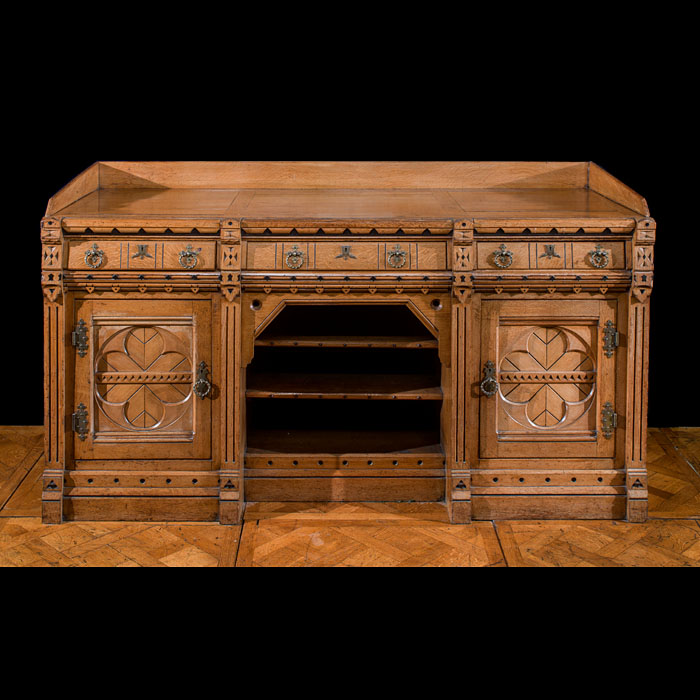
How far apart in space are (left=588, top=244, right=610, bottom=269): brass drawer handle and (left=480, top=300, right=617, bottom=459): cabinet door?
0.60 ft

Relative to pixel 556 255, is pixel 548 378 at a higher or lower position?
lower

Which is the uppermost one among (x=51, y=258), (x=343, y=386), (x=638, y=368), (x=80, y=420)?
(x=51, y=258)

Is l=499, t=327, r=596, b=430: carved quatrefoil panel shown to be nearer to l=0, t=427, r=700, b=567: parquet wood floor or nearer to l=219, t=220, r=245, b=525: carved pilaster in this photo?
l=0, t=427, r=700, b=567: parquet wood floor

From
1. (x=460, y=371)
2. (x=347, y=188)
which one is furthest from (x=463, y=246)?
(x=347, y=188)

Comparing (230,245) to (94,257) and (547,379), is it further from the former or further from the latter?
(547,379)

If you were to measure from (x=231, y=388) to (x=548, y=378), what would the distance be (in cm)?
146

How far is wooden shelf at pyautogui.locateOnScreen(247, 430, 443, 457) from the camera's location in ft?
14.4

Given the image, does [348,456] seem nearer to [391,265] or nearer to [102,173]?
[391,265]

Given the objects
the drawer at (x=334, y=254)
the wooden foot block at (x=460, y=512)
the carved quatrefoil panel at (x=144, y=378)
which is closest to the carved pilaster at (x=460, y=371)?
the wooden foot block at (x=460, y=512)

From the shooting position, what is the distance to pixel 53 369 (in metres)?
4.06

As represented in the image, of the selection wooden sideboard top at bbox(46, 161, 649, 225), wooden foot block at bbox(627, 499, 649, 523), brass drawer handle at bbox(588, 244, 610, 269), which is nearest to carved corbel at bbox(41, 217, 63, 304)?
wooden sideboard top at bbox(46, 161, 649, 225)

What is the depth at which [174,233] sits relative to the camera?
3.99 metres

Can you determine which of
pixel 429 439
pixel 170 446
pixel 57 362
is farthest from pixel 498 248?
pixel 57 362

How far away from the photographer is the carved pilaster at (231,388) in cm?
398
